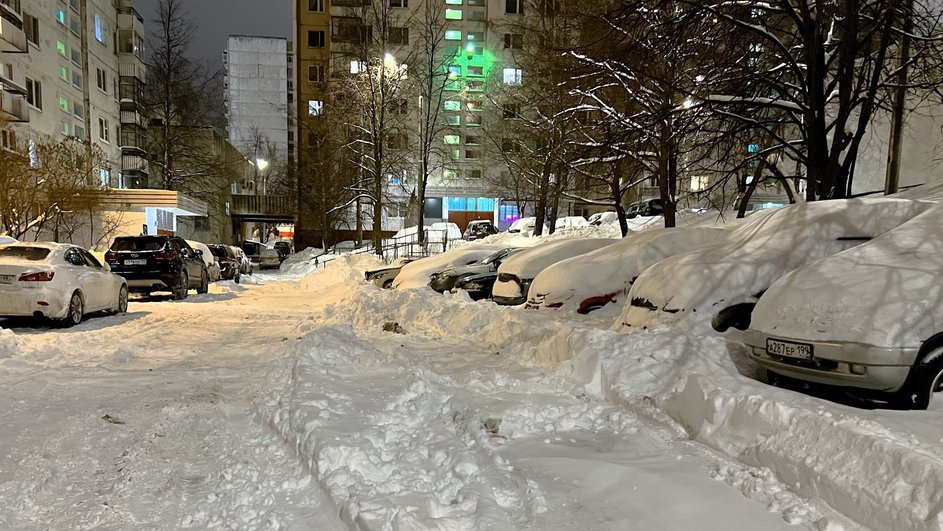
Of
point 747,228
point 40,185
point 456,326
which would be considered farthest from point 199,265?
point 747,228

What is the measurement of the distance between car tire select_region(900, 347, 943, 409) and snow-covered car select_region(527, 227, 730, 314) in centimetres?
466

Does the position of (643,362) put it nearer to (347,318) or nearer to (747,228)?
(747,228)

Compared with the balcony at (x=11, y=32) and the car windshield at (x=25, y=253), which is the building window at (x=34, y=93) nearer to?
the balcony at (x=11, y=32)

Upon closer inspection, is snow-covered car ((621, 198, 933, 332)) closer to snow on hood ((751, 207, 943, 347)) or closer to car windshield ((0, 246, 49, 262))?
snow on hood ((751, 207, 943, 347))

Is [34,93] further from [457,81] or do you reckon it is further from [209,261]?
[457,81]

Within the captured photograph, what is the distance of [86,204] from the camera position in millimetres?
24047

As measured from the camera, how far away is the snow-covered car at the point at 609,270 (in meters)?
8.62

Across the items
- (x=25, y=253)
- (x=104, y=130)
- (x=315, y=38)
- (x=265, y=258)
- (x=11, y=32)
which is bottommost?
(x=265, y=258)

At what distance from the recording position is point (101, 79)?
40.4 meters

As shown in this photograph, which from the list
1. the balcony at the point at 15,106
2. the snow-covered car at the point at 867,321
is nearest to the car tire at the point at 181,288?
the snow-covered car at the point at 867,321

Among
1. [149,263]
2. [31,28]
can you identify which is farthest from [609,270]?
[31,28]

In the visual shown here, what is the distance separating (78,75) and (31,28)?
605 cm

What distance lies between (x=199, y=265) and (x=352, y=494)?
623 inches

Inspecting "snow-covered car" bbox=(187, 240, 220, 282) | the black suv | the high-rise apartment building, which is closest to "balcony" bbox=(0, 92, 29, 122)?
"snow-covered car" bbox=(187, 240, 220, 282)
